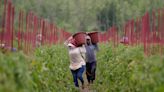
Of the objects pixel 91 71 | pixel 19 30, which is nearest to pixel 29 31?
pixel 19 30

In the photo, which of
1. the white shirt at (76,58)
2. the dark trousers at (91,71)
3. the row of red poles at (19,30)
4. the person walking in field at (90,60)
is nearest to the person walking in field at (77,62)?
the white shirt at (76,58)

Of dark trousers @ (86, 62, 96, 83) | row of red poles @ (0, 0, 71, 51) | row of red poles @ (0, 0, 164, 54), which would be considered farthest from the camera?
dark trousers @ (86, 62, 96, 83)

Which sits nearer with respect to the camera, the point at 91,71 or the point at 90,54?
the point at 90,54

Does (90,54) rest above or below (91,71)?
above

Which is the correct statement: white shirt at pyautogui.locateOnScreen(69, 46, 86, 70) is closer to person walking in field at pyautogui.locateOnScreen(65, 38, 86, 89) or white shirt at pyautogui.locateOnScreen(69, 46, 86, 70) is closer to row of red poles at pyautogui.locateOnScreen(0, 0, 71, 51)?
person walking in field at pyautogui.locateOnScreen(65, 38, 86, 89)

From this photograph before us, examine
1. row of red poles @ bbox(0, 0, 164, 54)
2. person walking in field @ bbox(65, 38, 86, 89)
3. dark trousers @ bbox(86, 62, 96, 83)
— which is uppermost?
row of red poles @ bbox(0, 0, 164, 54)

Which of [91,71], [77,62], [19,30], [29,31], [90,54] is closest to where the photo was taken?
[19,30]

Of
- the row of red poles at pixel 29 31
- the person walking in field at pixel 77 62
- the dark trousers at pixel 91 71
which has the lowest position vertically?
the dark trousers at pixel 91 71

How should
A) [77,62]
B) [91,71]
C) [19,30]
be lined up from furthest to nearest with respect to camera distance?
[91,71] < [77,62] < [19,30]

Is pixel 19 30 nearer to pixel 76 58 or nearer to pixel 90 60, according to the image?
pixel 76 58

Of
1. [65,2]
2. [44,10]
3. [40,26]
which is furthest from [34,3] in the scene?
[40,26]

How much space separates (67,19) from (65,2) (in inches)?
262

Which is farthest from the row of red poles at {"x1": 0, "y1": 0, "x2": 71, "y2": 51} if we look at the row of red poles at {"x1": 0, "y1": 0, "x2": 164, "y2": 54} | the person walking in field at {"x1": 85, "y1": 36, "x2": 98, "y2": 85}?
the person walking in field at {"x1": 85, "y1": 36, "x2": 98, "y2": 85}

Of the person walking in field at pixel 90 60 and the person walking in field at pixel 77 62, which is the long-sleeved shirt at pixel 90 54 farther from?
the person walking in field at pixel 77 62
